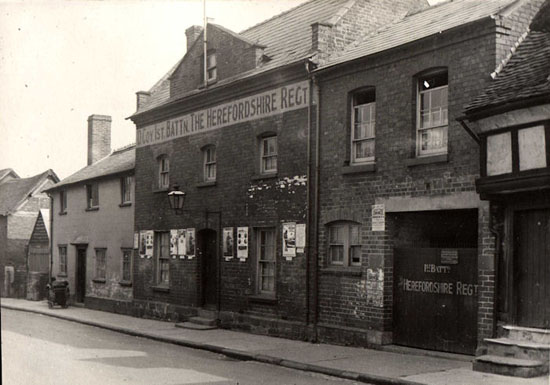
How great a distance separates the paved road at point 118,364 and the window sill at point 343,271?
112 inches

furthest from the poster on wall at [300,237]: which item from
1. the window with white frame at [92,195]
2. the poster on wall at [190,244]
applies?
the window with white frame at [92,195]

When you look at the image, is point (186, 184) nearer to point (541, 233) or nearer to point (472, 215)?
point (472, 215)

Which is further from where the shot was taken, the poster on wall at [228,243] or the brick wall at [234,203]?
the poster on wall at [228,243]

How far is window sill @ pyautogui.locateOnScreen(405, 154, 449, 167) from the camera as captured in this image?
497 inches

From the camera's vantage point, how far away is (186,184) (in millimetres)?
20734

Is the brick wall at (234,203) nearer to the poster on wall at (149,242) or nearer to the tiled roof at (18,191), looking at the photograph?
the poster on wall at (149,242)

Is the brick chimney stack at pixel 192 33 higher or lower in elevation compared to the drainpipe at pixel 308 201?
higher

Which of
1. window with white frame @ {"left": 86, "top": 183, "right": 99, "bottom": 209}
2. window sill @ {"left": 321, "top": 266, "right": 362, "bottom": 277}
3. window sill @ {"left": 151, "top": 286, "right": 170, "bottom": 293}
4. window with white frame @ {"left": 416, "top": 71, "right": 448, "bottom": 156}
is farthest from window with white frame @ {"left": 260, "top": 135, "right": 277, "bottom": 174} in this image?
window with white frame @ {"left": 86, "top": 183, "right": 99, "bottom": 209}

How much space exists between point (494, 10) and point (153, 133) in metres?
13.0

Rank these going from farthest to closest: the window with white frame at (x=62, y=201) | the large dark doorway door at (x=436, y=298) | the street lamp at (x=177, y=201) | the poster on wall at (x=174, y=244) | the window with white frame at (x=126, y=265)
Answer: the window with white frame at (x=62, y=201)
the window with white frame at (x=126, y=265)
the poster on wall at (x=174, y=244)
the street lamp at (x=177, y=201)
the large dark doorway door at (x=436, y=298)

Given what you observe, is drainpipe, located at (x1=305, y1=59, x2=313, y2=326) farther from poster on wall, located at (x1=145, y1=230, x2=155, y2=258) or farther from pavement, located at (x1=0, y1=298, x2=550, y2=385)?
poster on wall, located at (x1=145, y1=230, x2=155, y2=258)

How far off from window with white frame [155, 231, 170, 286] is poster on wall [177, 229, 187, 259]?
3.85 ft

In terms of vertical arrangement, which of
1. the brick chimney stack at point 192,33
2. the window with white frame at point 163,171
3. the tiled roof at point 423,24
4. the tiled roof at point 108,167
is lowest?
the window with white frame at point 163,171

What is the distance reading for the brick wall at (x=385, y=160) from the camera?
40.5 ft
